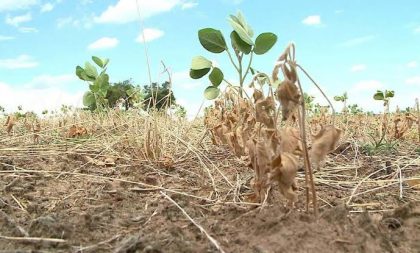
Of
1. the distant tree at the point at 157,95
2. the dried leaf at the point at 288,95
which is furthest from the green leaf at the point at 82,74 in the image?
the dried leaf at the point at 288,95

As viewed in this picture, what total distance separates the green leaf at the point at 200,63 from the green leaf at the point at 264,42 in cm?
29

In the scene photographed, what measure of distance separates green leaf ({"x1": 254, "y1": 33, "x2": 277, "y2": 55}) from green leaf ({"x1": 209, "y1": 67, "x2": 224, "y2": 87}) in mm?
241

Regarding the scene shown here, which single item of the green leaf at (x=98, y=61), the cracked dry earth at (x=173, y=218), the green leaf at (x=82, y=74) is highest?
the green leaf at (x=98, y=61)

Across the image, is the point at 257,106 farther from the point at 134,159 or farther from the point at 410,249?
the point at 134,159

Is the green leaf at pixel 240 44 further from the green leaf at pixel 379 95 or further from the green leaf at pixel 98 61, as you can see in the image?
the green leaf at pixel 379 95

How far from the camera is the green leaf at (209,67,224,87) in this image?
282 cm

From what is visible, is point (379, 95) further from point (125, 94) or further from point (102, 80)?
point (125, 94)

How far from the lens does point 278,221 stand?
1.36 meters

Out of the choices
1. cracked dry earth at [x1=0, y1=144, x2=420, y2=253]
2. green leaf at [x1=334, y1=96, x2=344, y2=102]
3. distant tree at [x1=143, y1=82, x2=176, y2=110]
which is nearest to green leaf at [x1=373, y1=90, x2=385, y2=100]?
green leaf at [x1=334, y1=96, x2=344, y2=102]

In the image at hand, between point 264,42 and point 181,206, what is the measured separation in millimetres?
1315

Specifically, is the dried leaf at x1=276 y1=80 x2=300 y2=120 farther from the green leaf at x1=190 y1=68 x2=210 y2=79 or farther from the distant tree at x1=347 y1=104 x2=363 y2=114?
the distant tree at x1=347 y1=104 x2=363 y2=114

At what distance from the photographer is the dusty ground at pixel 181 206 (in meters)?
1.32

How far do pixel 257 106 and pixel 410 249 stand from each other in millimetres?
616

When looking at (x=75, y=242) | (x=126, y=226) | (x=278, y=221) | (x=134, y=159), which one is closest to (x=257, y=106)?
(x=278, y=221)
